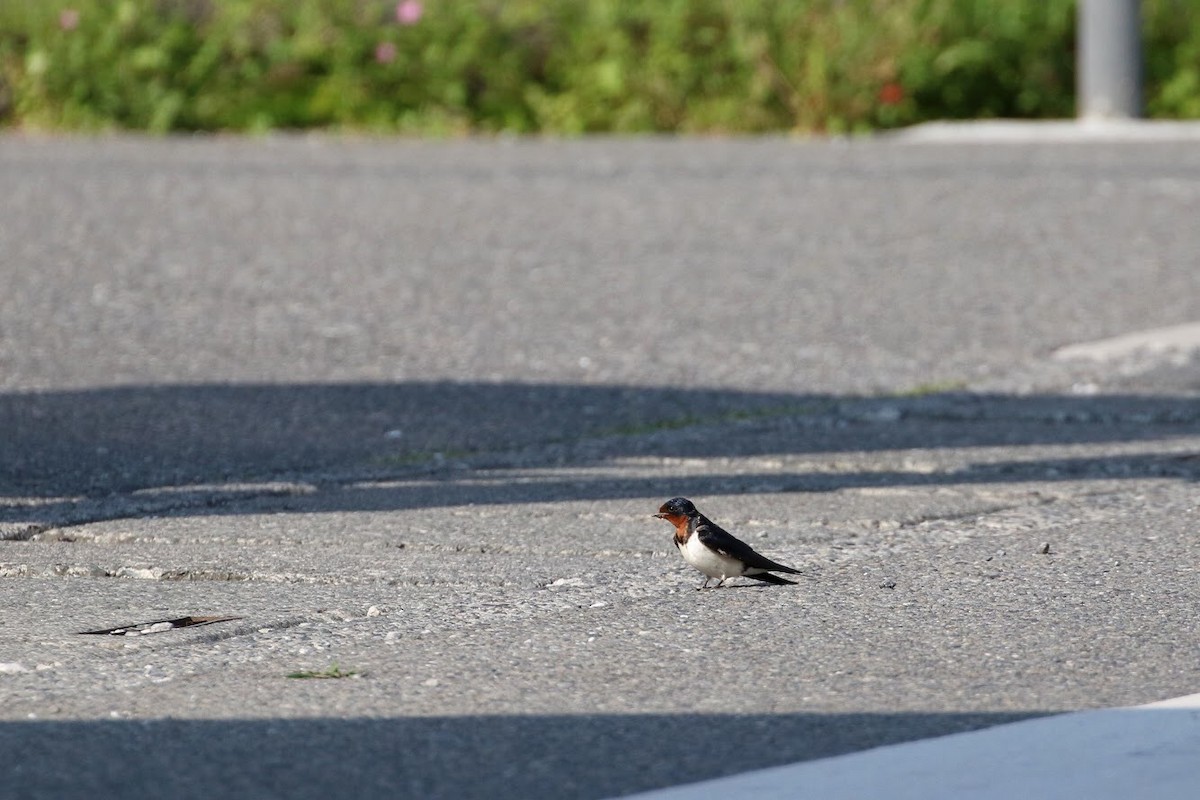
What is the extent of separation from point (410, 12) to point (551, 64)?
3.85 ft

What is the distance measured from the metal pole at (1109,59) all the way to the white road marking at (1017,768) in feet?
38.0

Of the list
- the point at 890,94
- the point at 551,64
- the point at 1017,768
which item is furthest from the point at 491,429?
the point at 551,64

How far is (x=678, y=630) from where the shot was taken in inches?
189

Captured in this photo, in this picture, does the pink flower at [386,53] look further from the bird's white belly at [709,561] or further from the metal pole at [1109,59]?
the bird's white belly at [709,561]

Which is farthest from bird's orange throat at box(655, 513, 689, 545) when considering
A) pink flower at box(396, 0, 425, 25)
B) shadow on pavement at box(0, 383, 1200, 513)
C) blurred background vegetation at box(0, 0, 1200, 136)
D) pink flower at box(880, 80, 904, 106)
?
pink flower at box(396, 0, 425, 25)

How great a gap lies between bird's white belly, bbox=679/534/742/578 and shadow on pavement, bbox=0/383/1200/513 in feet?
4.22

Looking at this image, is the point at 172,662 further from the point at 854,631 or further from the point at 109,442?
the point at 109,442

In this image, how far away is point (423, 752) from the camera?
3.93 metres

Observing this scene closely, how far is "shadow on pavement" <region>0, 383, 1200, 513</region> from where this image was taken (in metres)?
6.67

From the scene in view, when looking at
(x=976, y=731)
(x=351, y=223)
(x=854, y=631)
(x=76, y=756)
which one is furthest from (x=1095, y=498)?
(x=351, y=223)

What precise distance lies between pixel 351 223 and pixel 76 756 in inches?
318

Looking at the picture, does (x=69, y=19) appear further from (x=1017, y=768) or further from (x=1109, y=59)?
(x=1017, y=768)

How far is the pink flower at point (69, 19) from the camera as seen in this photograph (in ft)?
55.5

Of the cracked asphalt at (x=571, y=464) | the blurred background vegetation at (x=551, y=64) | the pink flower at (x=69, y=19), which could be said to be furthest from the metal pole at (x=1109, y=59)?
the pink flower at (x=69, y=19)
